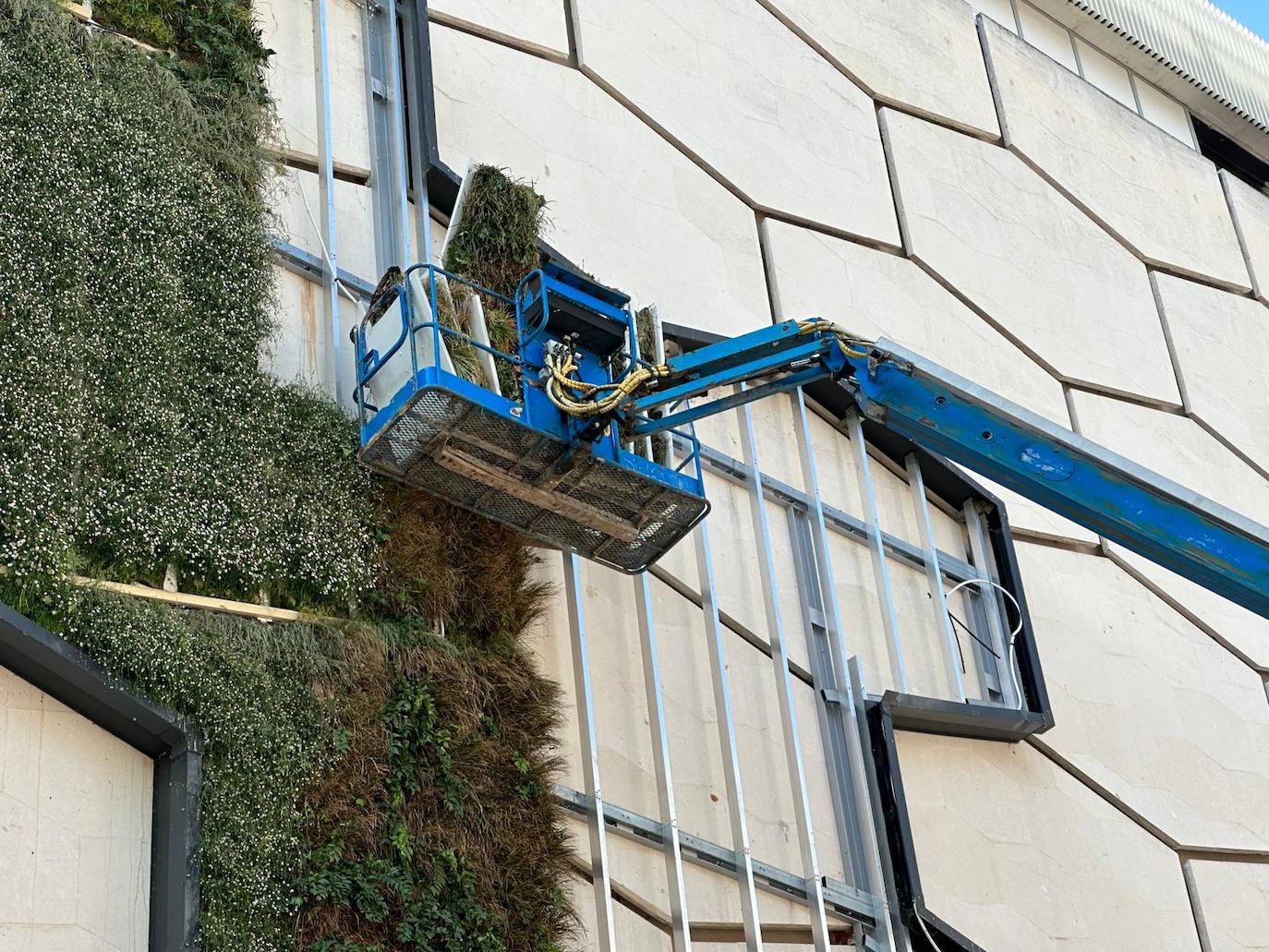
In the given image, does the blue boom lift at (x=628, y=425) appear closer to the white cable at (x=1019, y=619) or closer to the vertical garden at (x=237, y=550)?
the vertical garden at (x=237, y=550)

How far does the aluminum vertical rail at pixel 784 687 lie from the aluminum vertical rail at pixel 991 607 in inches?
89.2

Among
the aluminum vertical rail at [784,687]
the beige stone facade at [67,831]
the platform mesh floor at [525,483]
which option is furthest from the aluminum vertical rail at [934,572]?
the beige stone facade at [67,831]

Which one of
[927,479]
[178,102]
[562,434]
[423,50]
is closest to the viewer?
[562,434]

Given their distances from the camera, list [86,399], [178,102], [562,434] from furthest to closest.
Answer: [178,102]
[562,434]
[86,399]

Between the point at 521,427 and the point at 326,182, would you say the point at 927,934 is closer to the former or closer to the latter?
the point at 521,427

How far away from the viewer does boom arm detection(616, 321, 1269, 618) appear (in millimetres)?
8859

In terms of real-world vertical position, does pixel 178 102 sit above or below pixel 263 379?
above

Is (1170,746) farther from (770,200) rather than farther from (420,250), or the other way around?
(420,250)

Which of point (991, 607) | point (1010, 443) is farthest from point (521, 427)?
point (991, 607)

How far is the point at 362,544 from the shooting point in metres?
9.04

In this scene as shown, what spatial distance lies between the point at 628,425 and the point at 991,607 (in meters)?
4.88

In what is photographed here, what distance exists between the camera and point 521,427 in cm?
884

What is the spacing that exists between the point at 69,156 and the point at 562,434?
3.07m

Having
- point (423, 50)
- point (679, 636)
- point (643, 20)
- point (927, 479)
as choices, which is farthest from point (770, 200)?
point (679, 636)
